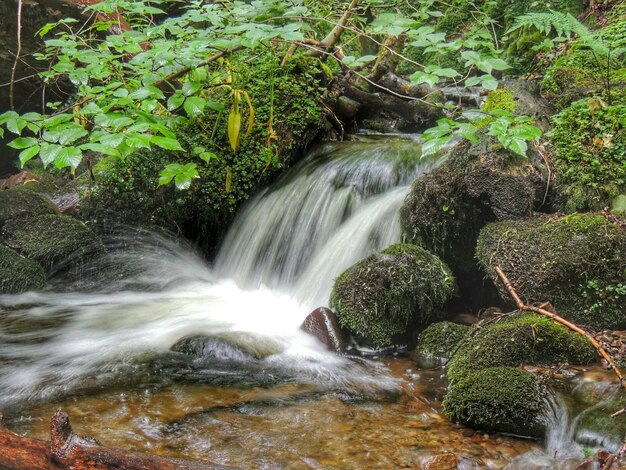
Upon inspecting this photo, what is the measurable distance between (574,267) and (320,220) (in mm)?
2702

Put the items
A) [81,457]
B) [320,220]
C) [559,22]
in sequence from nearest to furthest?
[81,457], [559,22], [320,220]

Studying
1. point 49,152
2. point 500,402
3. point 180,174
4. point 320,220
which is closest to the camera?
point 500,402

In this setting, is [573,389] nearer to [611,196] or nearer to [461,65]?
[611,196]

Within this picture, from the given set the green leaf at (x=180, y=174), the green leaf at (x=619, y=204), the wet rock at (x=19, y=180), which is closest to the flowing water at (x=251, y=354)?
the green leaf at (x=180, y=174)

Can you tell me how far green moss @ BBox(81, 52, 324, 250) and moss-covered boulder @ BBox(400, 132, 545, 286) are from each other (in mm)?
2067

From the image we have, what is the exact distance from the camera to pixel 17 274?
5672 mm

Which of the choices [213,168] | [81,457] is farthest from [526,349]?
[213,168]

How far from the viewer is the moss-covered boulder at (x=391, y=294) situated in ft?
14.3

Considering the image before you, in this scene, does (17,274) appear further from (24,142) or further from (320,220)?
(320,220)

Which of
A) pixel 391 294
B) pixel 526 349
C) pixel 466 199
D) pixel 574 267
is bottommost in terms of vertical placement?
pixel 391 294

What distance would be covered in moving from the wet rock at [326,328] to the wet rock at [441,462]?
1.55 m

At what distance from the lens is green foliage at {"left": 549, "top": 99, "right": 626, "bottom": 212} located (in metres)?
4.33

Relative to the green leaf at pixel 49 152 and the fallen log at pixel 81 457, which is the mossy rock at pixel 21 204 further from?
the fallen log at pixel 81 457

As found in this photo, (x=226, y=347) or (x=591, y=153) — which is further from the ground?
(x=591, y=153)
